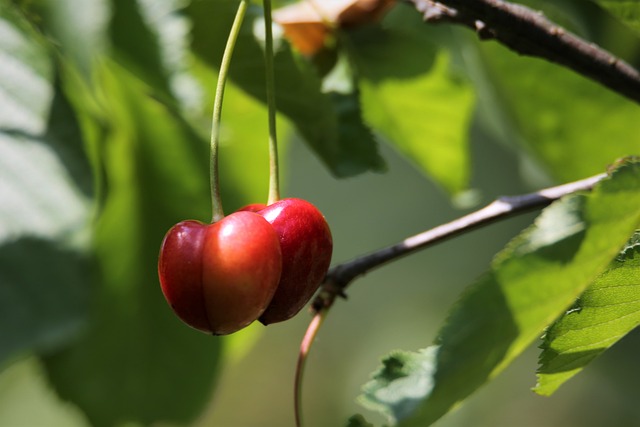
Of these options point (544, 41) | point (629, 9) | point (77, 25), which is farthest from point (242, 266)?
point (77, 25)

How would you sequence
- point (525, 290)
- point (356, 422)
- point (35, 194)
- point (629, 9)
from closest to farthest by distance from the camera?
point (525, 290)
point (356, 422)
point (629, 9)
point (35, 194)

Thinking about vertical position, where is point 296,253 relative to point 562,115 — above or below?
above

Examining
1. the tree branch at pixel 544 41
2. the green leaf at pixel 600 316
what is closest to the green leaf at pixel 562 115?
the tree branch at pixel 544 41

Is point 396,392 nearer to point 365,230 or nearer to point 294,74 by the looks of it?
point 294,74

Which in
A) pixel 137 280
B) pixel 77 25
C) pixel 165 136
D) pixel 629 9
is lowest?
pixel 137 280

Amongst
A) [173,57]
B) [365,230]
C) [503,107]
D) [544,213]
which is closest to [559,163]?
[503,107]

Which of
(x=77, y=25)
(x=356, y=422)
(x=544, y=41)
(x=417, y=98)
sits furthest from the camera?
(x=417, y=98)

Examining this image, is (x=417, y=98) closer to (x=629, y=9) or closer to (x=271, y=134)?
(x=629, y=9)
